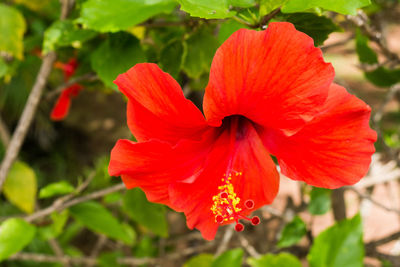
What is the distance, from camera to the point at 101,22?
787 millimetres

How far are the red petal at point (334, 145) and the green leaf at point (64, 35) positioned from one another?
0.56 meters

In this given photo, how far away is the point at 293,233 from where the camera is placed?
1.12 metres

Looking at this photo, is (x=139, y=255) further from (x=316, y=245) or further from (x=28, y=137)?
(x=28, y=137)

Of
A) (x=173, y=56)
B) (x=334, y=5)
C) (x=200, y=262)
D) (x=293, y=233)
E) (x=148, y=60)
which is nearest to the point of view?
(x=334, y=5)

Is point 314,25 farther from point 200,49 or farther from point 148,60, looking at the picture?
point 148,60

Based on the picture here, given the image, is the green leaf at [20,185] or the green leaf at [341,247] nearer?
the green leaf at [341,247]

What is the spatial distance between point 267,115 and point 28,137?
407cm

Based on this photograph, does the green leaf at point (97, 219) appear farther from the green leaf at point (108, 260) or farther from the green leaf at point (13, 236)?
the green leaf at point (108, 260)

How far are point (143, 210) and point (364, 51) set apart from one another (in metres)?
0.79

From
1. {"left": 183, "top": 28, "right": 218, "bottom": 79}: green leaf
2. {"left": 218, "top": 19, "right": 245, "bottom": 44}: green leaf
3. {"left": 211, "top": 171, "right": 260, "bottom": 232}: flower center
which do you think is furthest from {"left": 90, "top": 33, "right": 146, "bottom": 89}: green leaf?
{"left": 211, "top": 171, "right": 260, "bottom": 232}: flower center

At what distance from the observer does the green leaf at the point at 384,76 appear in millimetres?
1062

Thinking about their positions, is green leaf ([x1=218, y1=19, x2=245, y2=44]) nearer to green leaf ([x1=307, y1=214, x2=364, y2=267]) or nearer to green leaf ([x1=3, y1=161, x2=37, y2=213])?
green leaf ([x1=307, y1=214, x2=364, y2=267])

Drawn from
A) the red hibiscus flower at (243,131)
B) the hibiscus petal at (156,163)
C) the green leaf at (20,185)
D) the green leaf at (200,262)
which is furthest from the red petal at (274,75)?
the green leaf at (20,185)

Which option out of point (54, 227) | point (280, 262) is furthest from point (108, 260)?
point (280, 262)
